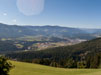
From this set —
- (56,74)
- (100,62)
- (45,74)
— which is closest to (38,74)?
(45,74)

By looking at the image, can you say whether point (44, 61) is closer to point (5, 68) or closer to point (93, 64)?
point (93, 64)

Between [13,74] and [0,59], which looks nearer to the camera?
[0,59]

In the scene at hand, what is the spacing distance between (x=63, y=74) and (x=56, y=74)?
1.58 meters

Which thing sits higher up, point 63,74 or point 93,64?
point 63,74

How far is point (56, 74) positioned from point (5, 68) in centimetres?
1501

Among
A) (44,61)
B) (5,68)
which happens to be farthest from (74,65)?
(5,68)

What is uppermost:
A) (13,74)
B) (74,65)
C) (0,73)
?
(0,73)

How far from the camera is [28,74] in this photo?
116 ft

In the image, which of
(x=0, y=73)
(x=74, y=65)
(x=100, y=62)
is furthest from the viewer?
(x=74, y=65)

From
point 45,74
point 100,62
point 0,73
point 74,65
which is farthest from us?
point 74,65

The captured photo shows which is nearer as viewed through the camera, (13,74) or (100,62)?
(13,74)

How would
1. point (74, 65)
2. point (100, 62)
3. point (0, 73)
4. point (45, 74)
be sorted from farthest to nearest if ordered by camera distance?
point (74, 65) → point (100, 62) → point (45, 74) → point (0, 73)

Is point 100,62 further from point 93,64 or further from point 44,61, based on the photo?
point 44,61

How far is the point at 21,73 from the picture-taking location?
120 feet
